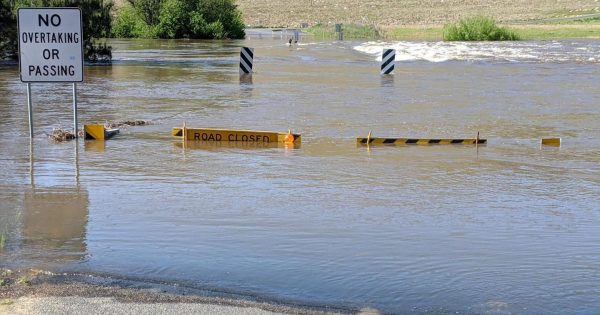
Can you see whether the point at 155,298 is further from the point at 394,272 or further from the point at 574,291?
the point at 574,291

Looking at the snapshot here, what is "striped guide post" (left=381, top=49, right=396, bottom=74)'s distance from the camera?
31164 mm

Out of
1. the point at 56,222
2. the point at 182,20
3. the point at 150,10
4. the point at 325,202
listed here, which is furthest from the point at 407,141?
the point at 150,10

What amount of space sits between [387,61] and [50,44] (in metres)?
19.1

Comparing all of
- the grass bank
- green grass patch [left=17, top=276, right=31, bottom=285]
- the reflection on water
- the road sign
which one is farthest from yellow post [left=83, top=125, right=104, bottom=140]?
the grass bank

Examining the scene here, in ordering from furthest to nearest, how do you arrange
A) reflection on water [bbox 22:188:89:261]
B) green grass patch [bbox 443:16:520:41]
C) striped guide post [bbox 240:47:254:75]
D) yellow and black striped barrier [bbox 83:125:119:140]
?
green grass patch [bbox 443:16:520:41]
striped guide post [bbox 240:47:254:75]
yellow and black striped barrier [bbox 83:125:119:140]
reflection on water [bbox 22:188:89:261]

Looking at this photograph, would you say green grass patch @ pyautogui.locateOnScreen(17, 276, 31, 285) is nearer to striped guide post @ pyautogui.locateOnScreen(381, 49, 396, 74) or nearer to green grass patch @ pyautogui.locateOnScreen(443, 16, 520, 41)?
striped guide post @ pyautogui.locateOnScreen(381, 49, 396, 74)

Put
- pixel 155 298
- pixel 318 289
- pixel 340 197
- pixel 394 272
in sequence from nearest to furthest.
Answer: pixel 155 298 → pixel 318 289 → pixel 394 272 → pixel 340 197

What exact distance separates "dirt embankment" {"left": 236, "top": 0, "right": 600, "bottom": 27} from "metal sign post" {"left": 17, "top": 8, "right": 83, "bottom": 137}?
96505 millimetres

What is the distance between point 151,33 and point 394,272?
215 ft

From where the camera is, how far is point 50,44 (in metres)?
13.9

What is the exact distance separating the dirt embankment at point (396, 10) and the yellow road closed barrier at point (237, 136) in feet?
311

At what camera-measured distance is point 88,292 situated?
255 inches

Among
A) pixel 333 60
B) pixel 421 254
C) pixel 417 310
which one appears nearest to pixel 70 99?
pixel 421 254

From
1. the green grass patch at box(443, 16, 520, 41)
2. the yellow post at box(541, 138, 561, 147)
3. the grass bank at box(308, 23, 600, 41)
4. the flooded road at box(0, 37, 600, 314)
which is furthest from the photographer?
the grass bank at box(308, 23, 600, 41)
